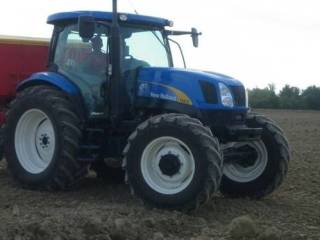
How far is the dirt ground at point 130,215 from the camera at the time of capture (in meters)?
6.00

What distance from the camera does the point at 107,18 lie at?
28.9 ft

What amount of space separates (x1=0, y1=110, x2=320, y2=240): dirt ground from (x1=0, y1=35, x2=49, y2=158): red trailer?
1348mm

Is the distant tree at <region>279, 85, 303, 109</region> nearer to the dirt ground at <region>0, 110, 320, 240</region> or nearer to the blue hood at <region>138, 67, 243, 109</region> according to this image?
the dirt ground at <region>0, 110, 320, 240</region>

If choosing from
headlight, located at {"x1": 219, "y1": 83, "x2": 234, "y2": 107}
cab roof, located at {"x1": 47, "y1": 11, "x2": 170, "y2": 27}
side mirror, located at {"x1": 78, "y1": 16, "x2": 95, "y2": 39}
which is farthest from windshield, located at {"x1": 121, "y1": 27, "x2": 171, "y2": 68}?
headlight, located at {"x1": 219, "y1": 83, "x2": 234, "y2": 107}

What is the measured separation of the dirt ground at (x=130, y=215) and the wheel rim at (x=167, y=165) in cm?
34

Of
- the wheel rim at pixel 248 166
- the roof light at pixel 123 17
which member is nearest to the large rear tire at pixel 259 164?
the wheel rim at pixel 248 166

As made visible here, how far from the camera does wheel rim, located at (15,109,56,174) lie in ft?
29.5

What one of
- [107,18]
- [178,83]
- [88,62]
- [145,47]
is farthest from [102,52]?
[178,83]

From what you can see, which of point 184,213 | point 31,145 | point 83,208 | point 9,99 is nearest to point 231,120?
point 184,213

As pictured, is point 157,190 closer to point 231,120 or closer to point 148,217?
point 148,217

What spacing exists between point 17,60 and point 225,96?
3842 mm

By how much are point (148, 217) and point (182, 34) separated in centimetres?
353

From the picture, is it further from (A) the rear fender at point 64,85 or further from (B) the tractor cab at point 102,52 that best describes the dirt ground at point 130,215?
(B) the tractor cab at point 102,52

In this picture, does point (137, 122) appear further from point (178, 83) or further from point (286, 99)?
point (286, 99)
